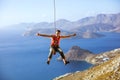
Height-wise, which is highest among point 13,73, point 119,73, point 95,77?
point 119,73

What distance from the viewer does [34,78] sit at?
7013 inches

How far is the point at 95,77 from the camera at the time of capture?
228 ft

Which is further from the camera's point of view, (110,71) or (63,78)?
(63,78)

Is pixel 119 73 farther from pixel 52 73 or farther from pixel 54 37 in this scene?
pixel 52 73

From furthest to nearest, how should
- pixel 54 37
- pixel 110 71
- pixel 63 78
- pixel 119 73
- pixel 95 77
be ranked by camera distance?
pixel 63 78, pixel 95 77, pixel 110 71, pixel 119 73, pixel 54 37

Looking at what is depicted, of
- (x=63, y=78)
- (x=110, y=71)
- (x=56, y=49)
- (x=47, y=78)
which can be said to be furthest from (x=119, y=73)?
(x=47, y=78)

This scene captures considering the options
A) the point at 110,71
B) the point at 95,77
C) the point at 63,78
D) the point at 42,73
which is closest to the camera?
the point at 110,71

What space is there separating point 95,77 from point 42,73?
125 metres

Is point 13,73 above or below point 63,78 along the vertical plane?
below

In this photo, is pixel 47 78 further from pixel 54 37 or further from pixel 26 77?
pixel 54 37

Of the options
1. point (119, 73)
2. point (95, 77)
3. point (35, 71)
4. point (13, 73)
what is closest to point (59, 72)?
point (35, 71)

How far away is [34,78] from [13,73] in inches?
1102

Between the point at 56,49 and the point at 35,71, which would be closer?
the point at 56,49

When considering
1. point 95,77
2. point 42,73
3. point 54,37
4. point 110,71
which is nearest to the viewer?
point 54,37
